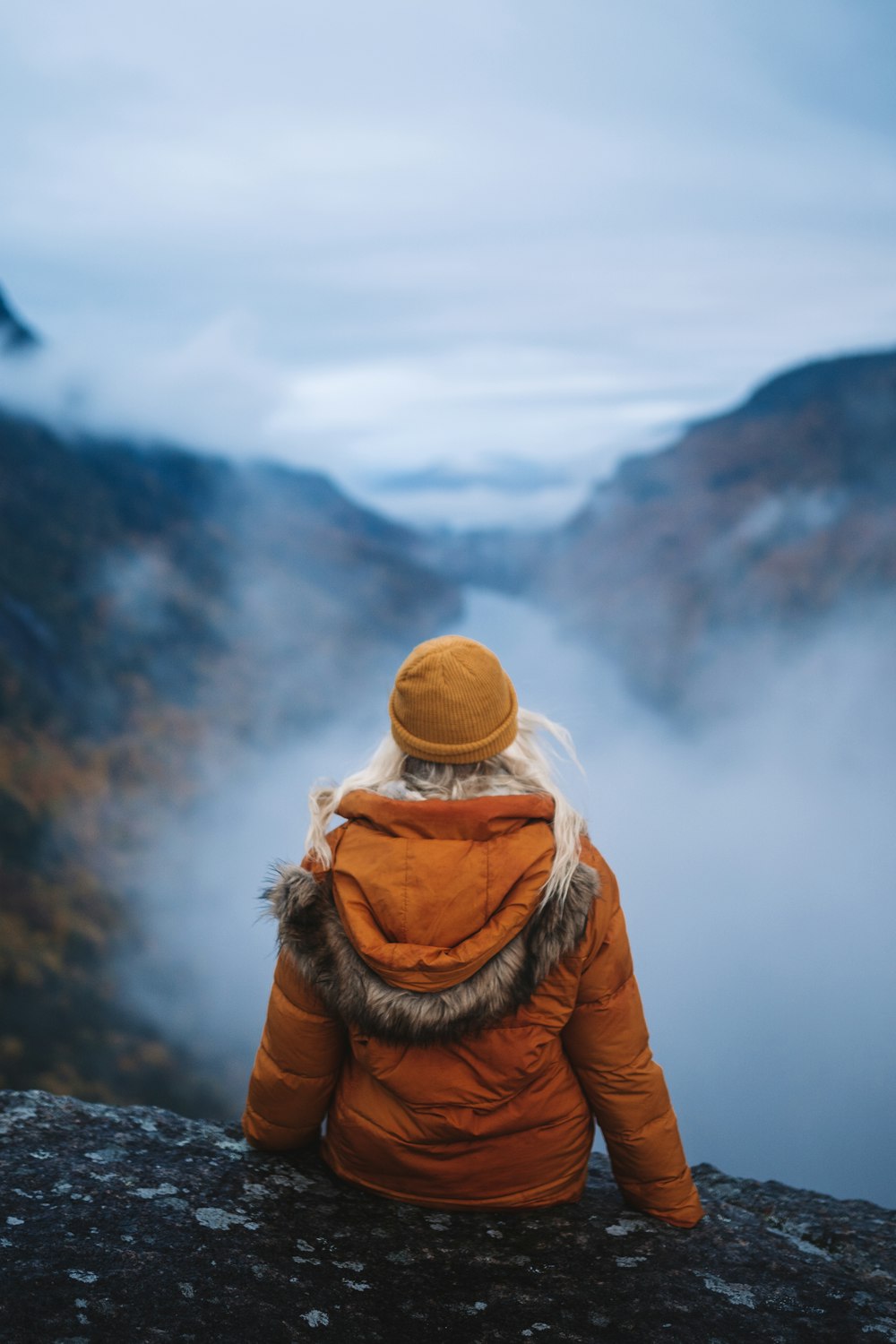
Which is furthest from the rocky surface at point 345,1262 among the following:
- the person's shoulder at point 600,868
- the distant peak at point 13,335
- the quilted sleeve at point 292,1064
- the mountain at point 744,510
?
the distant peak at point 13,335

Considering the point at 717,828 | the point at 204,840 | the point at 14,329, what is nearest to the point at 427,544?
the point at 204,840

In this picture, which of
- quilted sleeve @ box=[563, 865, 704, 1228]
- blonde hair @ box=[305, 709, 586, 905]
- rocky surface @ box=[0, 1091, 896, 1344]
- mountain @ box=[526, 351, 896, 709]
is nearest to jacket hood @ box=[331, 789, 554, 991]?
blonde hair @ box=[305, 709, 586, 905]

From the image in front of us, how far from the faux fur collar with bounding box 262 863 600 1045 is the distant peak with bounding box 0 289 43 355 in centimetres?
8366

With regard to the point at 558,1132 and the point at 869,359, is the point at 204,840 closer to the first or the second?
the point at 869,359

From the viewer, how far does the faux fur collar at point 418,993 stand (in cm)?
269

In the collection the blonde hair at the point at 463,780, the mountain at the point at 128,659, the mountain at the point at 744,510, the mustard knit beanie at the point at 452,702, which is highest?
the mountain at the point at 744,510

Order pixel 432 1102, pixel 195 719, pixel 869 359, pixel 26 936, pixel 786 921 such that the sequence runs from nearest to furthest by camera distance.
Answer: pixel 432 1102 → pixel 26 936 → pixel 195 719 → pixel 869 359 → pixel 786 921

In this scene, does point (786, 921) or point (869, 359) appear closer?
point (869, 359)

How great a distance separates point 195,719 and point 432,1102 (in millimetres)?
73096

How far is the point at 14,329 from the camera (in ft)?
258

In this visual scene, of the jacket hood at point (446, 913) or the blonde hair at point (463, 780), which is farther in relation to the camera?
the blonde hair at point (463, 780)

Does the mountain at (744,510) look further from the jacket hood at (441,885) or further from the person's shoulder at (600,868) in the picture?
the jacket hood at (441,885)

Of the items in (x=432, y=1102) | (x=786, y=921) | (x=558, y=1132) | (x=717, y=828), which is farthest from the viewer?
(x=717, y=828)

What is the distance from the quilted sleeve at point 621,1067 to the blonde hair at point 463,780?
0.91 ft
